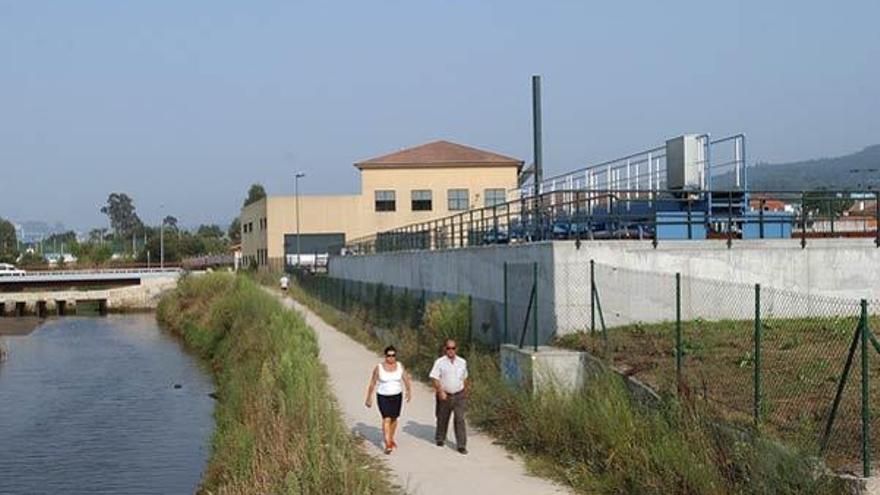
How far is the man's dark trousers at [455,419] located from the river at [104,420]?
6.27 meters

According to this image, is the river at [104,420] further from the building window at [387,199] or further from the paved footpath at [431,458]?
the building window at [387,199]

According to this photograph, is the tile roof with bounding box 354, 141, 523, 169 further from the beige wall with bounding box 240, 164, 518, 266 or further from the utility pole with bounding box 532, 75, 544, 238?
the utility pole with bounding box 532, 75, 544, 238

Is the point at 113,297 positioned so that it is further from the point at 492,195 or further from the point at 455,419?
the point at 455,419

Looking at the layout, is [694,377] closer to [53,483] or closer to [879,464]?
[879,464]

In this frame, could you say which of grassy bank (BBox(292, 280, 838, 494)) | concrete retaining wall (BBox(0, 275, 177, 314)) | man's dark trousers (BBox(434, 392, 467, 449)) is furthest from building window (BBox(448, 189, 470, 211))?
man's dark trousers (BBox(434, 392, 467, 449))

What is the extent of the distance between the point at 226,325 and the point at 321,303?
9707mm

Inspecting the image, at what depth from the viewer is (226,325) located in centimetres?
4622

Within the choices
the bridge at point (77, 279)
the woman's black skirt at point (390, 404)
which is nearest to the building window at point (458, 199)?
the bridge at point (77, 279)

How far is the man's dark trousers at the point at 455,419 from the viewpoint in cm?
1533

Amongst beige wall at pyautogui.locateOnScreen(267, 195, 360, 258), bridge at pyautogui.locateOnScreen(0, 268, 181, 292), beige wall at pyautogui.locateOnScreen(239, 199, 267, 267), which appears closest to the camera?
beige wall at pyautogui.locateOnScreen(267, 195, 360, 258)

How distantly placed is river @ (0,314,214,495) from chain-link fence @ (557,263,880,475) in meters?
8.21

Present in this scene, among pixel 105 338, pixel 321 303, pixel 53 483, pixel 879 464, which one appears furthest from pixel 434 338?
pixel 105 338

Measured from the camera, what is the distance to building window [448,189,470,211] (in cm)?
8206

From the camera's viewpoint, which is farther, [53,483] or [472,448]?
[53,483]
